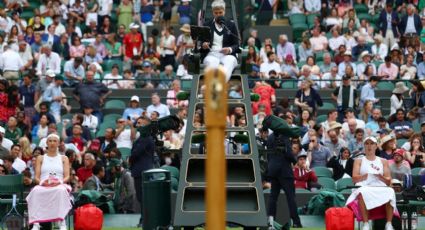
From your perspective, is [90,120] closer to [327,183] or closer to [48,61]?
[48,61]

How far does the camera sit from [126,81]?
32.4 meters

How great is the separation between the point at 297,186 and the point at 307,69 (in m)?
6.50

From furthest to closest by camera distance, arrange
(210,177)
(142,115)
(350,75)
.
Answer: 1. (350,75)
2. (142,115)
3. (210,177)

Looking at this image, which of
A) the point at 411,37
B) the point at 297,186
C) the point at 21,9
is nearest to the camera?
the point at 297,186

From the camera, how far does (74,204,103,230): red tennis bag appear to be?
21656 millimetres

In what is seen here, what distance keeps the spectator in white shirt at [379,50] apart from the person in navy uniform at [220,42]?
1315cm

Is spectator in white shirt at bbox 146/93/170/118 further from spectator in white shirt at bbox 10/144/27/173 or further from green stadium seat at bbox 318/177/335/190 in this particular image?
green stadium seat at bbox 318/177/335/190

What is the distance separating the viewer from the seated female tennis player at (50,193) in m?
21.4

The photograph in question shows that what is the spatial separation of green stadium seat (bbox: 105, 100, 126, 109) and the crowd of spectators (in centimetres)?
33

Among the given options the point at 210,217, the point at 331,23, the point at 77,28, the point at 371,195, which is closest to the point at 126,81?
A: the point at 77,28

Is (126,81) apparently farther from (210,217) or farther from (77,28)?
(210,217)

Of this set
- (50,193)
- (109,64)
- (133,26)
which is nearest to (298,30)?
(133,26)

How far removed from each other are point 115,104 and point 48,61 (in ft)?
6.62

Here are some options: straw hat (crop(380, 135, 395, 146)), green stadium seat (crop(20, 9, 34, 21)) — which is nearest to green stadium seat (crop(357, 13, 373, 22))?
green stadium seat (crop(20, 9, 34, 21))
